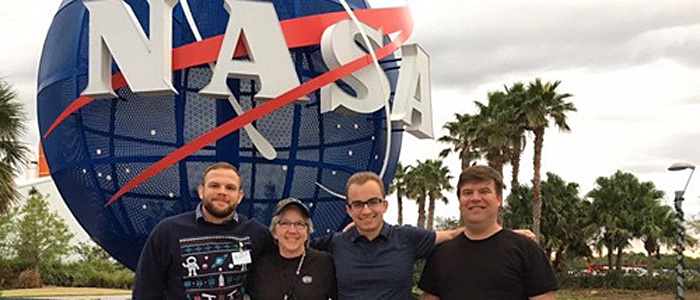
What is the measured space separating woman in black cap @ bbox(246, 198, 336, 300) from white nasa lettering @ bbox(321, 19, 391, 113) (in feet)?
16.5

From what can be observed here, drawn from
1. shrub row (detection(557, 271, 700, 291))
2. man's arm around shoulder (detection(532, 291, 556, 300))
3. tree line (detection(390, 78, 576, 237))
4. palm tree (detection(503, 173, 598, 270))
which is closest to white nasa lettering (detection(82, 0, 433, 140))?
man's arm around shoulder (detection(532, 291, 556, 300))

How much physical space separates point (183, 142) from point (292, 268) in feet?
16.2

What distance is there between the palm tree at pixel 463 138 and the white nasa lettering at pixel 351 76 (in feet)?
69.3

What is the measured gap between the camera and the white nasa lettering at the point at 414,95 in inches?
404

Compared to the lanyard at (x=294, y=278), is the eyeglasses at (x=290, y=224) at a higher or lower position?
higher

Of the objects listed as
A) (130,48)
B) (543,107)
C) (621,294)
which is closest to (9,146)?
(130,48)

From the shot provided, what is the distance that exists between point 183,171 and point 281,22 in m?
1.98

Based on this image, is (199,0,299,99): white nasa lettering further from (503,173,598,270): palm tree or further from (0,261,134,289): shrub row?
(0,261,134,289): shrub row

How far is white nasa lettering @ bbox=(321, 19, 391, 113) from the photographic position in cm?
925

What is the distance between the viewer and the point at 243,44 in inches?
356

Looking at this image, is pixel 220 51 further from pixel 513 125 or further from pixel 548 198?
pixel 548 198

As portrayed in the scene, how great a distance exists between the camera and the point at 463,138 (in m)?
32.4

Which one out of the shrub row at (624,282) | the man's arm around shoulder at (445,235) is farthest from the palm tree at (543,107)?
the man's arm around shoulder at (445,235)

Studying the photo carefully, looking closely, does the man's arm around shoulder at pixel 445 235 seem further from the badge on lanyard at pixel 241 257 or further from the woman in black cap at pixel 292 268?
the badge on lanyard at pixel 241 257
